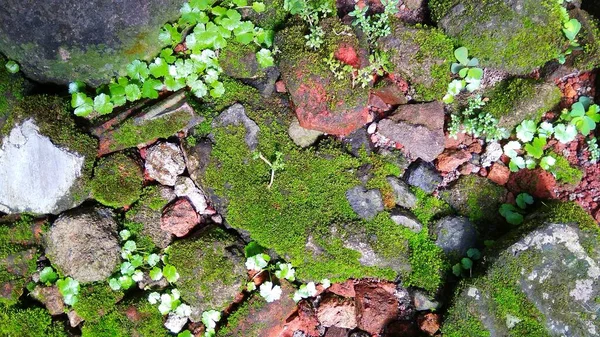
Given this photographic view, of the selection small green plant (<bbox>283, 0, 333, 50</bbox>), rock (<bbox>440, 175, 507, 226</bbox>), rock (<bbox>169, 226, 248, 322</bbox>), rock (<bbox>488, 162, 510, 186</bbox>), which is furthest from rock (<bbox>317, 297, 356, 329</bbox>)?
small green plant (<bbox>283, 0, 333, 50</bbox>)

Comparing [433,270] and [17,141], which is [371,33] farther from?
[17,141]

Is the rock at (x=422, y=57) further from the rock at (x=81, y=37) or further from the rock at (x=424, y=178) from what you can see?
the rock at (x=81, y=37)

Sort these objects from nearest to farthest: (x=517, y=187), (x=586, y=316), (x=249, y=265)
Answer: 1. (x=586, y=316)
2. (x=249, y=265)
3. (x=517, y=187)

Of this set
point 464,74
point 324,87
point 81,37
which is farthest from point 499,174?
point 81,37

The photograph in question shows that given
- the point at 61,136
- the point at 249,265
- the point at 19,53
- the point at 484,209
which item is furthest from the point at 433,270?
the point at 19,53

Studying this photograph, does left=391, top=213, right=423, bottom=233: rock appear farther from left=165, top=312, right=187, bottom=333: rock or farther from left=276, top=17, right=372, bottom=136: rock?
left=165, top=312, right=187, bottom=333: rock

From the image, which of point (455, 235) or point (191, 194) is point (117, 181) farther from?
point (455, 235)
